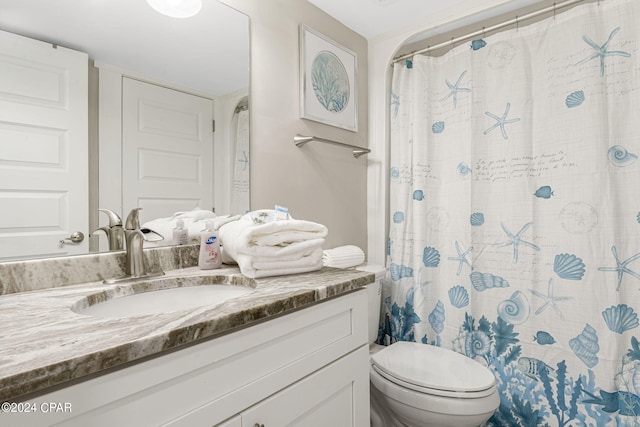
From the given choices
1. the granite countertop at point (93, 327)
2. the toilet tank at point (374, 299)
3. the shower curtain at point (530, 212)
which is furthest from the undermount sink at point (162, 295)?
the shower curtain at point (530, 212)

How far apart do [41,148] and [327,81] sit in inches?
50.9

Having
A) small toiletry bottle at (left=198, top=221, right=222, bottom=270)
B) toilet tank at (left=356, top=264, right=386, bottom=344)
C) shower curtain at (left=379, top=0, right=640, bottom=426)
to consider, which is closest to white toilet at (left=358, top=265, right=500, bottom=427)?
toilet tank at (left=356, top=264, right=386, bottom=344)

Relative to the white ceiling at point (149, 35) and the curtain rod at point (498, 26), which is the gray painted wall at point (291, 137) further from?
the curtain rod at point (498, 26)

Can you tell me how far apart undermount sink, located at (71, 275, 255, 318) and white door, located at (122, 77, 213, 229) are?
0.26 meters

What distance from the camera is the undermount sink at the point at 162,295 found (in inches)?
34.4

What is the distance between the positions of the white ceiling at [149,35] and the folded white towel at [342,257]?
2.83 feet

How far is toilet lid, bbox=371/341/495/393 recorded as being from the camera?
1.23 metres

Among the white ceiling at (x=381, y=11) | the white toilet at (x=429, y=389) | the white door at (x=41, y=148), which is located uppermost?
the white ceiling at (x=381, y=11)

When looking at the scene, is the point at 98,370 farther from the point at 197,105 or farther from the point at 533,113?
the point at 533,113

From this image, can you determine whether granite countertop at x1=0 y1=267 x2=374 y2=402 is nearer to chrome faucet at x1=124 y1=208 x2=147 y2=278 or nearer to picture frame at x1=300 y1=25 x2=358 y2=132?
chrome faucet at x1=124 y1=208 x2=147 y2=278

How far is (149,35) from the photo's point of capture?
115 centimetres

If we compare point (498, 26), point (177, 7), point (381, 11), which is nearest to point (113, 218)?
point (177, 7)

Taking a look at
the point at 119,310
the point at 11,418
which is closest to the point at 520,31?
the point at 119,310

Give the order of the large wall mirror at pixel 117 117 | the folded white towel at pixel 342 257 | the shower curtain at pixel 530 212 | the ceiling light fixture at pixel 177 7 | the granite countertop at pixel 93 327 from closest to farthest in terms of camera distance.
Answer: the granite countertop at pixel 93 327 → the large wall mirror at pixel 117 117 → the ceiling light fixture at pixel 177 7 → the shower curtain at pixel 530 212 → the folded white towel at pixel 342 257
